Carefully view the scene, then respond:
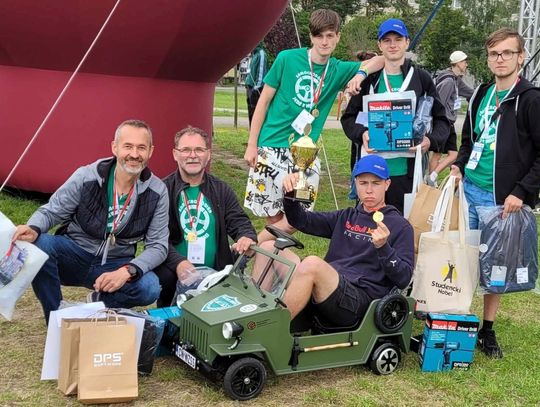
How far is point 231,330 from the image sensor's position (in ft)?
10.7

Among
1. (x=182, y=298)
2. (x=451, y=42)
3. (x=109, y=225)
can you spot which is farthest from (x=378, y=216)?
(x=451, y=42)

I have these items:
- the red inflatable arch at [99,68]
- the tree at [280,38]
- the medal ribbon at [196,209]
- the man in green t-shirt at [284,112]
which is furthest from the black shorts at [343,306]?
the tree at [280,38]

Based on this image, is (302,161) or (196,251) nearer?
(302,161)

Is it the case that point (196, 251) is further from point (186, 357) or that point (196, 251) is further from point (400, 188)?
point (400, 188)

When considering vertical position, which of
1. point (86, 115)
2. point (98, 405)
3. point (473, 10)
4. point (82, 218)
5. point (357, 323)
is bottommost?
point (98, 405)

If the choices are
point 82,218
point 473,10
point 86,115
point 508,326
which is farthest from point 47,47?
point 473,10

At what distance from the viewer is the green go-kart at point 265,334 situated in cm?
333

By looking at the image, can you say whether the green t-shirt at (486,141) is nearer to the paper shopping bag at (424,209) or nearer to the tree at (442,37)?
the paper shopping bag at (424,209)

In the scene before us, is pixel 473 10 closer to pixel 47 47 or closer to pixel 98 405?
pixel 47 47

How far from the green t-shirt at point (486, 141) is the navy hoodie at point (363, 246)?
583 mm

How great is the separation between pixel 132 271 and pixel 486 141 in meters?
2.12

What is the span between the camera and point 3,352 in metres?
3.86

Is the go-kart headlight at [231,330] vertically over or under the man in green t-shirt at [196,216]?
under

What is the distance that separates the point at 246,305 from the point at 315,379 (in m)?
0.62
